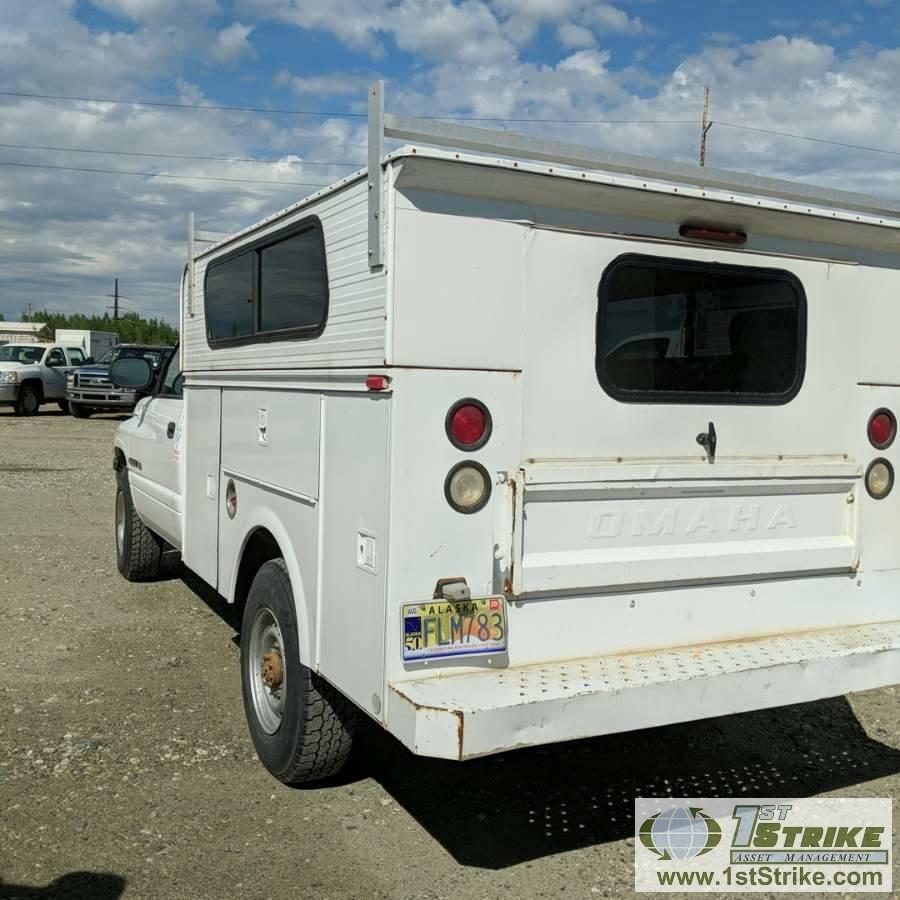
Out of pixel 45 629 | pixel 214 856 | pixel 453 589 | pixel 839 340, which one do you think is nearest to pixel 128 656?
pixel 45 629

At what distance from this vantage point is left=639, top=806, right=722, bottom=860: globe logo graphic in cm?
361

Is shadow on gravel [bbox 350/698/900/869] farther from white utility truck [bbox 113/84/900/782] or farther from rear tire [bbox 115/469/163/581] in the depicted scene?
rear tire [bbox 115/469/163/581]

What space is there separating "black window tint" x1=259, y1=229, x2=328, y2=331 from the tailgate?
1.07m

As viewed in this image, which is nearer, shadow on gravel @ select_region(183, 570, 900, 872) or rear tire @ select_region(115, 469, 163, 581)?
shadow on gravel @ select_region(183, 570, 900, 872)

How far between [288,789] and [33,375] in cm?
2241

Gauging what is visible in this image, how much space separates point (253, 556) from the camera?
4.61m

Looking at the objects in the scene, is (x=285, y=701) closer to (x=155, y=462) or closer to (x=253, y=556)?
(x=253, y=556)

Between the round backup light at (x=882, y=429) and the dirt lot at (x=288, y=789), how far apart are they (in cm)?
141

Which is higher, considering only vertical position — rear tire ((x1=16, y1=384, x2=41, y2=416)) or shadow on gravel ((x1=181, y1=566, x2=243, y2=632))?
rear tire ((x1=16, y1=384, x2=41, y2=416))

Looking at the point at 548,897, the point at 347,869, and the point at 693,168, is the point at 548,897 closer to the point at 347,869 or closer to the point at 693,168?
the point at 347,869

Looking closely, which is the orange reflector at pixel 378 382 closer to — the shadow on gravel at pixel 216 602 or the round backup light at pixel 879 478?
the round backup light at pixel 879 478

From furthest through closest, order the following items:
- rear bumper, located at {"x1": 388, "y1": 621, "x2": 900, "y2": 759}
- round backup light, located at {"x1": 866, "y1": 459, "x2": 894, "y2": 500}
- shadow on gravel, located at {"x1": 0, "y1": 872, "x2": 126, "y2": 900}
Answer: round backup light, located at {"x1": 866, "y1": 459, "x2": 894, "y2": 500}
shadow on gravel, located at {"x1": 0, "y1": 872, "x2": 126, "y2": 900}
rear bumper, located at {"x1": 388, "y1": 621, "x2": 900, "y2": 759}

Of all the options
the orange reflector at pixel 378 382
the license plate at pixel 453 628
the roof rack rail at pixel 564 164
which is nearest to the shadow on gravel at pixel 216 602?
the license plate at pixel 453 628

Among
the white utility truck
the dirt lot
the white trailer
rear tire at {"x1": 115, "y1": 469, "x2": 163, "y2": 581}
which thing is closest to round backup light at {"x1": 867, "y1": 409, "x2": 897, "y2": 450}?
the white utility truck
